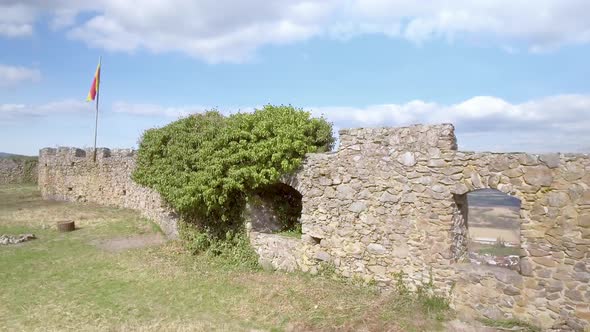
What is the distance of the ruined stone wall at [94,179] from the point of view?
1966 cm

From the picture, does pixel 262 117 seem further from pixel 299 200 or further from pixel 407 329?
pixel 407 329

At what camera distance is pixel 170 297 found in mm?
8906

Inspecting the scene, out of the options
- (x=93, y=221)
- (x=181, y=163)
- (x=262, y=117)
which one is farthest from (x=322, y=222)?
(x=93, y=221)

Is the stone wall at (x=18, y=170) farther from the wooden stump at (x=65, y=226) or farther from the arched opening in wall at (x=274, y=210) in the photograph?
the arched opening in wall at (x=274, y=210)

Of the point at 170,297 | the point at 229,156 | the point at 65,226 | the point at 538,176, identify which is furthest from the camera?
the point at 65,226

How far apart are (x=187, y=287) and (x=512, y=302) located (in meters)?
6.43

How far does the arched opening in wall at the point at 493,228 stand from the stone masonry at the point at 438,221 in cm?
47

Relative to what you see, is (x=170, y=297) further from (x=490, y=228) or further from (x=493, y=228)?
(x=490, y=228)

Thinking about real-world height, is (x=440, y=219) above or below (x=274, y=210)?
above

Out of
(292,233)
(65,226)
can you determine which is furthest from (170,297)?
(65,226)

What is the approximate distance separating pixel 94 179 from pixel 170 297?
15.5 m

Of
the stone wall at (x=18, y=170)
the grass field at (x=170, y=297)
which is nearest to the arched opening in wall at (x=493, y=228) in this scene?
the grass field at (x=170, y=297)

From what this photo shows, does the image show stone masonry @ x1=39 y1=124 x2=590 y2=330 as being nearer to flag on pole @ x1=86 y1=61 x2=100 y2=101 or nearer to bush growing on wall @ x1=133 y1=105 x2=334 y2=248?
bush growing on wall @ x1=133 y1=105 x2=334 y2=248

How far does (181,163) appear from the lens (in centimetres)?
1245
